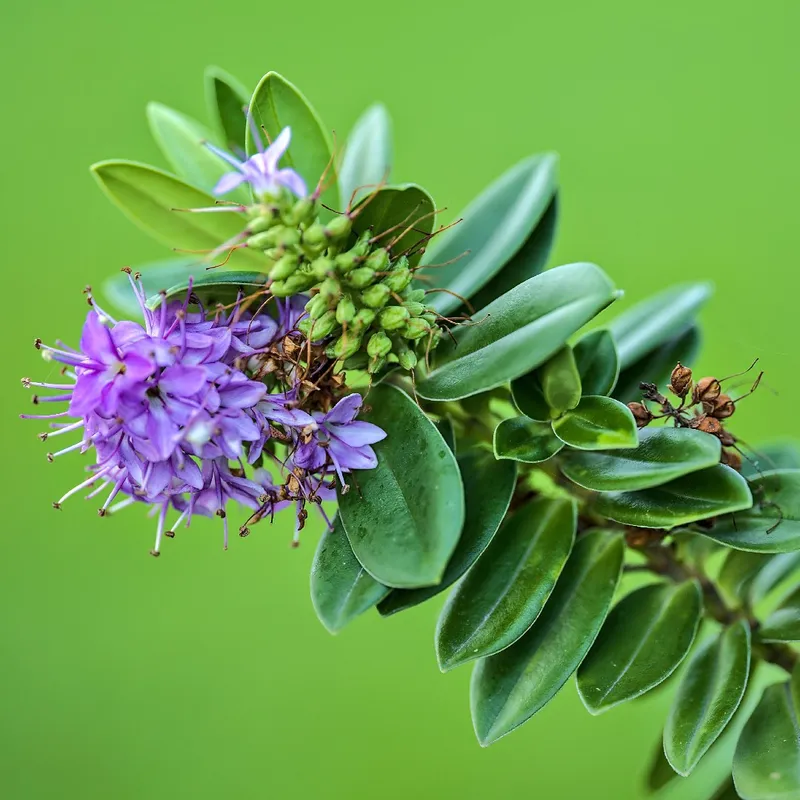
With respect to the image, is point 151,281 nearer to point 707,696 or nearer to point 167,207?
point 167,207

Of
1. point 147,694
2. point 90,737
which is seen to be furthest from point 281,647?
point 90,737

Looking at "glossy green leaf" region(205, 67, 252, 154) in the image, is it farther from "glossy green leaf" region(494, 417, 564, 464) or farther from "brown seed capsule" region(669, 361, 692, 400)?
"brown seed capsule" region(669, 361, 692, 400)

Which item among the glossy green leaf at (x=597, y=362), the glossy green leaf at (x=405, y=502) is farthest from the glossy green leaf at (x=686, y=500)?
the glossy green leaf at (x=405, y=502)

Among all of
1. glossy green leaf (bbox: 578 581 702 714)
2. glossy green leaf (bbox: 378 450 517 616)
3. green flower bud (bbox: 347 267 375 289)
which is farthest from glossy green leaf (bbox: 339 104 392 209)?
glossy green leaf (bbox: 578 581 702 714)

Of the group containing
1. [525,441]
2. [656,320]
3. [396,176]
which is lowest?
[525,441]

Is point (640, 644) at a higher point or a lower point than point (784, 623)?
lower

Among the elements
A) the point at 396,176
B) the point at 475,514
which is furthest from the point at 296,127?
the point at 396,176
